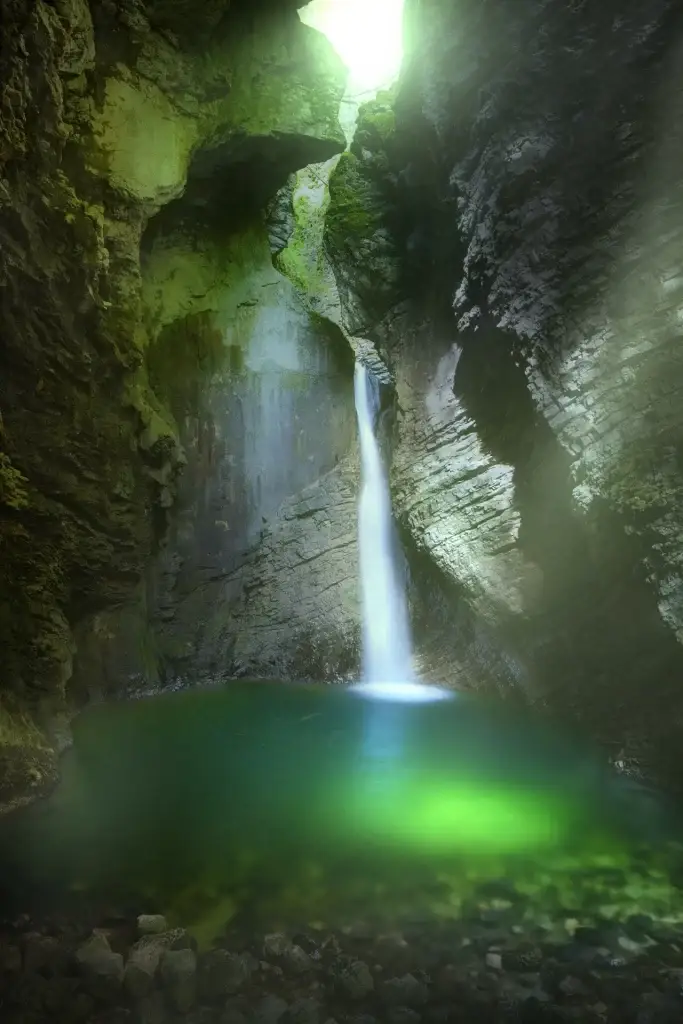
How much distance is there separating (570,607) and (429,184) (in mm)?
7313

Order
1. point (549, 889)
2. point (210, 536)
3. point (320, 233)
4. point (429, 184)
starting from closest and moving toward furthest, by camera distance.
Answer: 1. point (549, 889)
2. point (429, 184)
3. point (210, 536)
4. point (320, 233)

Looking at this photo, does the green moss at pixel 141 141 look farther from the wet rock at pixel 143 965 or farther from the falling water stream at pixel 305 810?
the wet rock at pixel 143 965

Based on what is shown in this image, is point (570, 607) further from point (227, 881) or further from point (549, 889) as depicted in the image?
point (227, 881)

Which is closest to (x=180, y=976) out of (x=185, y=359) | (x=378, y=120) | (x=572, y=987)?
(x=572, y=987)

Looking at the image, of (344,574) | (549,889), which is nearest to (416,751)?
(549,889)

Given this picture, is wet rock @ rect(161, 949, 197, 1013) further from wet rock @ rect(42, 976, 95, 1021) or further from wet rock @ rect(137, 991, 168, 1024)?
wet rock @ rect(42, 976, 95, 1021)

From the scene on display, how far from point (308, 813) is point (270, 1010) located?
8.43ft

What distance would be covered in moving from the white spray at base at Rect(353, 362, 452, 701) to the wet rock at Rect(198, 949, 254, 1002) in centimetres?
765

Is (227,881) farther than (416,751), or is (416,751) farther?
(416,751)

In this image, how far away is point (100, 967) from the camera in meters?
2.98

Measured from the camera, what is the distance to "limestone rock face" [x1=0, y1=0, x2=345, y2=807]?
602cm

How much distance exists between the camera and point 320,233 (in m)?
13.9

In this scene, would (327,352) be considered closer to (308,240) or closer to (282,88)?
(308,240)

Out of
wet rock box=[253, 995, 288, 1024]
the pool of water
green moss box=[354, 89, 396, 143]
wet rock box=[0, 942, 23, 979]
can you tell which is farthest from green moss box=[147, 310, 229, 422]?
wet rock box=[253, 995, 288, 1024]
